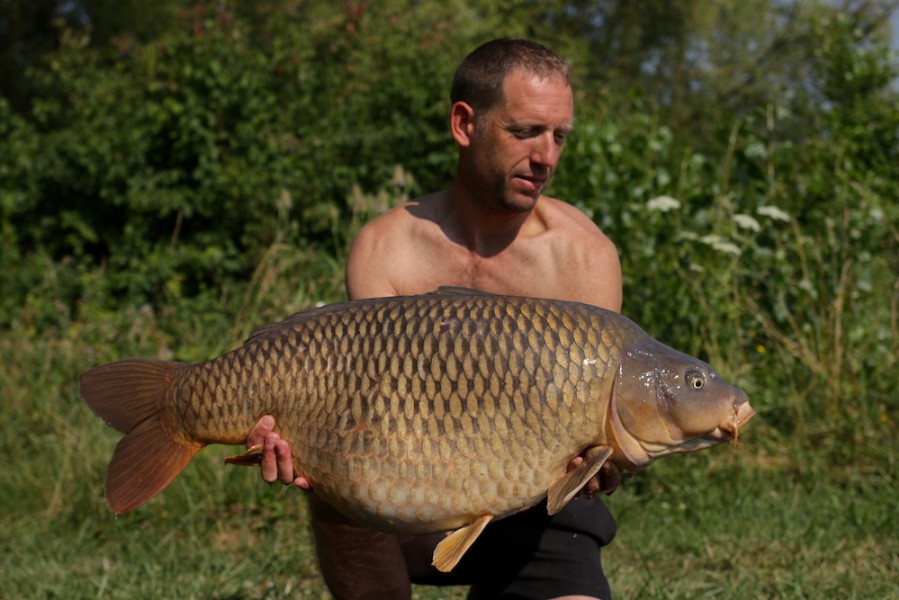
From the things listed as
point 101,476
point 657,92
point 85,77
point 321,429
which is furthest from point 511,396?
point 657,92

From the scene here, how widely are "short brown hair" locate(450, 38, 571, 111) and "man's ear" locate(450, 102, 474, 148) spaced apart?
0.02 m

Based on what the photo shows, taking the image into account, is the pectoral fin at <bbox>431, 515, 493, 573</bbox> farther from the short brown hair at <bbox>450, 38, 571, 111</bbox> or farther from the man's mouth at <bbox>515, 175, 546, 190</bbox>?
the short brown hair at <bbox>450, 38, 571, 111</bbox>

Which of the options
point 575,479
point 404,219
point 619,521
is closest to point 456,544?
point 575,479

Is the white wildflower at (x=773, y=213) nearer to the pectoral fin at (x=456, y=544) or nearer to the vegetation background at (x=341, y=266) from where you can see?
the vegetation background at (x=341, y=266)

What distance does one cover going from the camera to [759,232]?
4.74 m

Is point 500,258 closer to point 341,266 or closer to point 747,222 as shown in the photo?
point 747,222

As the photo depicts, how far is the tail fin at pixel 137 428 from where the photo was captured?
6.73 feet

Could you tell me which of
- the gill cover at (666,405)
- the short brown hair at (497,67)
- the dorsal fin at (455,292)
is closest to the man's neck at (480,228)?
the short brown hair at (497,67)

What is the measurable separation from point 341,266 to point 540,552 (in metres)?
2.78

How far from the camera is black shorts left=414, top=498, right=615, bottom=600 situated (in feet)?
7.66

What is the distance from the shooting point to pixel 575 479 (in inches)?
71.7

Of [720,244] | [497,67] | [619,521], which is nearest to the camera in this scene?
[497,67]

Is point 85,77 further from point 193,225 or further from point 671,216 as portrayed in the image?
point 671,216

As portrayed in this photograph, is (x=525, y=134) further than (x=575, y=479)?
Yes
